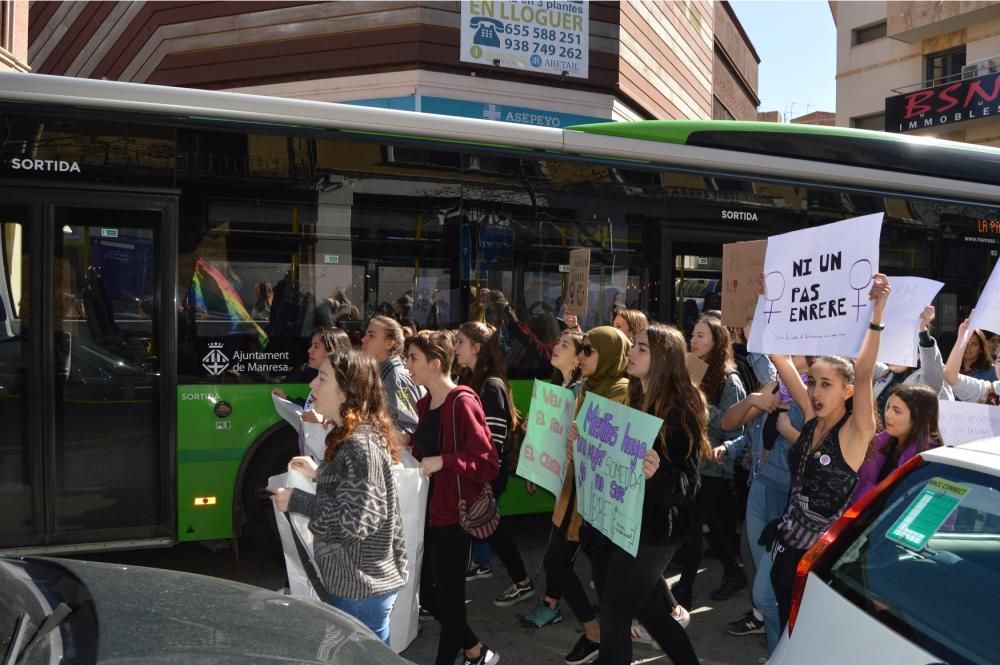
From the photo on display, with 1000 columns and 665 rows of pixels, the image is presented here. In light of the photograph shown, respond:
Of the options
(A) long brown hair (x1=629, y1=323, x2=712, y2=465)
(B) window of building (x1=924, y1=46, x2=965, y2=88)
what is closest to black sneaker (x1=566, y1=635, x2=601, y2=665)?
(A) long brown hair (x1=629, y1=323, x2=712, y2=465)

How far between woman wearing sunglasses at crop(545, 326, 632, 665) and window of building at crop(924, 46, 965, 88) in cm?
3238

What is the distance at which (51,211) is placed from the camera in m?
5.62

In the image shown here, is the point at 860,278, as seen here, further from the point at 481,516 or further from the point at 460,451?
the point at 481,516

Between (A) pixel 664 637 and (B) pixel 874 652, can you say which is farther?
(A) pixel 664 637

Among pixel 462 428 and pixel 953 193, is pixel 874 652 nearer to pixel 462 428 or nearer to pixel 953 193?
pixel 462 428

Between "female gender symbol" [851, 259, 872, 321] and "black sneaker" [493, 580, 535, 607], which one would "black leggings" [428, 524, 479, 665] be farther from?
"female gender symbol" [851, 259, 872, 321]

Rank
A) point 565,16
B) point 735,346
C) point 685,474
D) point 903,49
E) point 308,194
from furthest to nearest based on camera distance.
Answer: point 903,49
point 565,16
point 735,346
point 308,194
point 685,474

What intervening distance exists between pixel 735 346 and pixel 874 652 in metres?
4.51

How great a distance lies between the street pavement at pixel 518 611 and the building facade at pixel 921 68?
28.7 meters

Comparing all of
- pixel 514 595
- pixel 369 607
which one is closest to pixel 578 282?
pixel 514 595

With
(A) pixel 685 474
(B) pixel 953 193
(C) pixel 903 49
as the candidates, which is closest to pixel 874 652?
(A) pixel 685 474

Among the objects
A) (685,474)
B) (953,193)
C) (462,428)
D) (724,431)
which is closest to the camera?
(685,474)

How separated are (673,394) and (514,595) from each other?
7.71 ft

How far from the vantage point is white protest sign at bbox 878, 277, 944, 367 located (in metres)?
4.29
